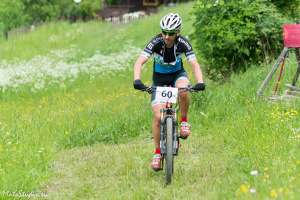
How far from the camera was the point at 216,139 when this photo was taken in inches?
434

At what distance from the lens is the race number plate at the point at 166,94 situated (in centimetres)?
880

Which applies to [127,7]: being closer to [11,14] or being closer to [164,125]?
[11,14]

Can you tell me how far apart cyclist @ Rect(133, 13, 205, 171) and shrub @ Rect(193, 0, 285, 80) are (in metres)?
5.81

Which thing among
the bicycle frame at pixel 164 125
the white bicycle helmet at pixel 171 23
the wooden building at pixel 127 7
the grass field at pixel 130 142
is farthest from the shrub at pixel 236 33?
the wooden building at pixel 127 7

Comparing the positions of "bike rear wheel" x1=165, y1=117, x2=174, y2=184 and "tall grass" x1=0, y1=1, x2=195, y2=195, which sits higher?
"bike rear wheel" x1=165, y1=117, x2=174, y2=184

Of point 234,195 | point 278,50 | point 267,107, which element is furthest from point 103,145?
point 278,50

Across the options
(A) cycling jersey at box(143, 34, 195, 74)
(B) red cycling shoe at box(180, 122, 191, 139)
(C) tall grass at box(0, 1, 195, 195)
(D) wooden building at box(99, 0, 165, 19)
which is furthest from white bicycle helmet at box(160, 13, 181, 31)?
(D) wooden building at box(99, 0, 165, 19)

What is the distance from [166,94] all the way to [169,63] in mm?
834

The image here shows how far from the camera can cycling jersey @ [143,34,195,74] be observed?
366 inches

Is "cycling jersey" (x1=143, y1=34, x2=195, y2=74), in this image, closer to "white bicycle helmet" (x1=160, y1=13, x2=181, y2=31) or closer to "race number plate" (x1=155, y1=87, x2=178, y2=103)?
"white bicycle helmet" (x1=160, y1=13, x2=181, y2=31)

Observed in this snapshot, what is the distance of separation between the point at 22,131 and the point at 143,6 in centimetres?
4964

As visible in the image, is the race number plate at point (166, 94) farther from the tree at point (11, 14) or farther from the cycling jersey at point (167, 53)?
the tree at point (11, 14)

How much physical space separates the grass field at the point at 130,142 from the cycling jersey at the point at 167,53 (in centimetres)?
146

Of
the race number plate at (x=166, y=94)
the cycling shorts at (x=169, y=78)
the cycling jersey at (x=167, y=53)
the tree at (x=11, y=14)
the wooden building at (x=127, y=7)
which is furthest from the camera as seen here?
the wooden building at (x=127, y=7)
